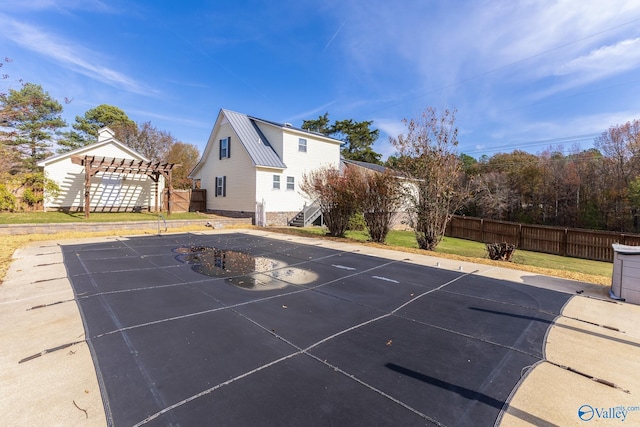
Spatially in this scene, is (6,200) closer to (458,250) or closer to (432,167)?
(432,167)

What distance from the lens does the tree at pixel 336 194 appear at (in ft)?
35.6

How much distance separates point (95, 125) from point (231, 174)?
24362 mm

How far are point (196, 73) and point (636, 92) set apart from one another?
25.5m

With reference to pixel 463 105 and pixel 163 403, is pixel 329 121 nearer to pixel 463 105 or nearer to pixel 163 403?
pixel 463 105

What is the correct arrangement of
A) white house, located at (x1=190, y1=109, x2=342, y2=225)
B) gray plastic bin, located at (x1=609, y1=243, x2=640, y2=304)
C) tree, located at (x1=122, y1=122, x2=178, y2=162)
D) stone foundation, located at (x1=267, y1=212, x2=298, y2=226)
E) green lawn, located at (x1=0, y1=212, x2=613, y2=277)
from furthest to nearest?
tree, located at (x1=122, y1=122, x2=178, y2=162), stone foundation, located at (x1=267, y1=212, x2=298, y2=226), white house, located at (x1=190, y1=109, x2=342, y2=225), green lawn, located at (x1=0, y1=212, x2=613, y2=277), gray plastic bin, located at (x1=609, y1=243, x2=640, y2=304)

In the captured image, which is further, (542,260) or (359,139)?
(359,139)

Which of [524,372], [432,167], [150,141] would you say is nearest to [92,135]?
[150,141]

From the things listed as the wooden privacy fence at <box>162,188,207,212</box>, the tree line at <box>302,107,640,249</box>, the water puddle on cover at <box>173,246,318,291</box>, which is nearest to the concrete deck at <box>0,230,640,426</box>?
the water puddle on cover at <box>173,246,318,291</box>

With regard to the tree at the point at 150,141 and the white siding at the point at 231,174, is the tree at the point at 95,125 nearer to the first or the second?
the tree at the point at 150,141

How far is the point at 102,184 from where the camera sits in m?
17.0

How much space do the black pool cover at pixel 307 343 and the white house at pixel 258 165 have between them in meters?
11.3

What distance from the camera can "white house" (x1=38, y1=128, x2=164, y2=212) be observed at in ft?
51.5

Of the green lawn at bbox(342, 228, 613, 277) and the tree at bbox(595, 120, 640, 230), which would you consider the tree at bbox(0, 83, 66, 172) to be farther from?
the tree at bbox(595, 120, 640, 230)

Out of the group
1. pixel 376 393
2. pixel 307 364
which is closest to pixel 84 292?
pixel 307 364
